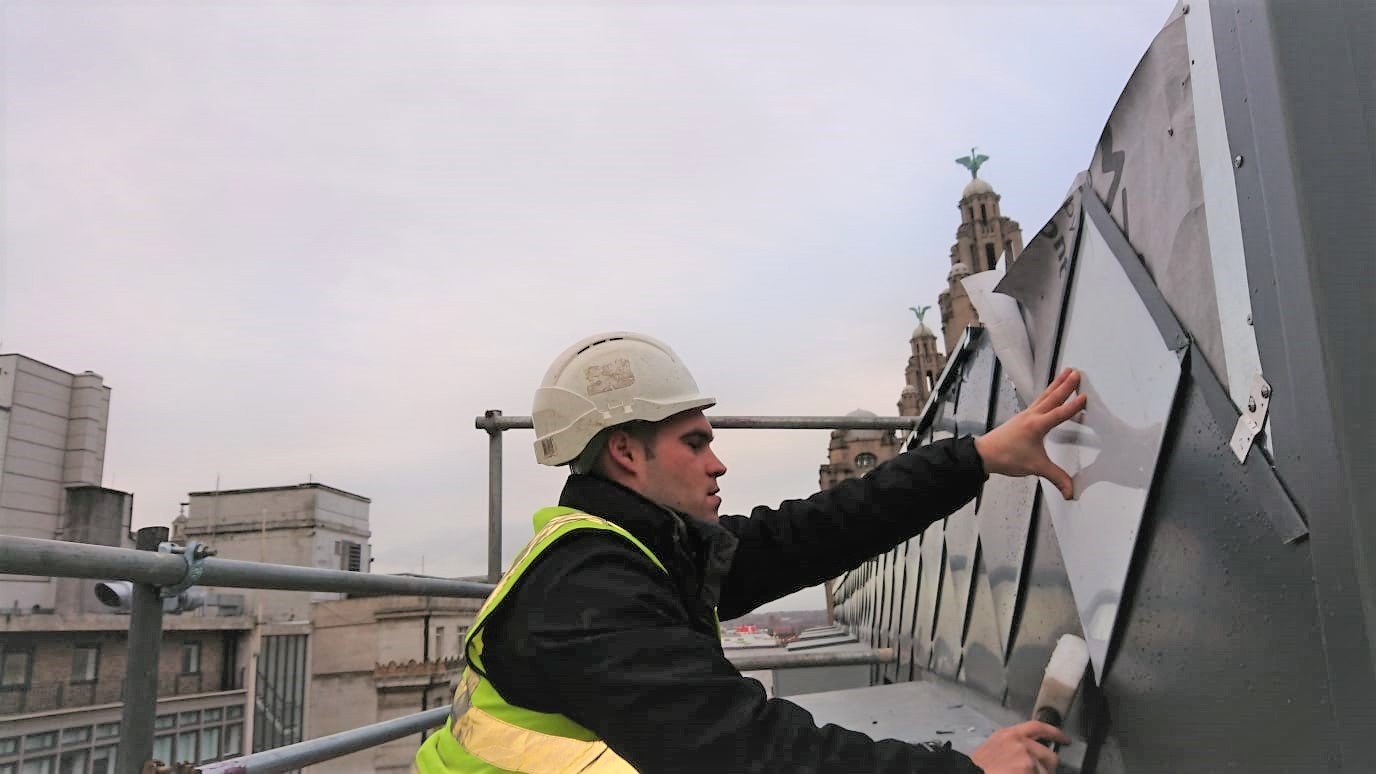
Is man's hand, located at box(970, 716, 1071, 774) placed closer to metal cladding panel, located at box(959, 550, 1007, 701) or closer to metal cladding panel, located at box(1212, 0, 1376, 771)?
metal cladding panel, located at box(1212, 0, 1376, 771)

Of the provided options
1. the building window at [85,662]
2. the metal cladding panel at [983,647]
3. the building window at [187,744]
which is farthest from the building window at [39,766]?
the metal cladding panel at [983,647]

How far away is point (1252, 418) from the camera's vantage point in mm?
1488

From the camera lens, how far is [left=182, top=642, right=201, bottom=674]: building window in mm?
22406

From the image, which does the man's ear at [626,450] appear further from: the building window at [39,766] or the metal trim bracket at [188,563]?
the building window at [39,766]

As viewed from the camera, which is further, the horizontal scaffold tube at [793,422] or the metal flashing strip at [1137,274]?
the horizontal scaffold tube at [793,422]

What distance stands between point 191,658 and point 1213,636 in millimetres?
26824

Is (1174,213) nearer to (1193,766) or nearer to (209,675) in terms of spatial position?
(1193,766)

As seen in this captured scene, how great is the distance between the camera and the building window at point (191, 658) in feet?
73.5

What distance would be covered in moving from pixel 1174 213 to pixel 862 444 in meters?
59.7

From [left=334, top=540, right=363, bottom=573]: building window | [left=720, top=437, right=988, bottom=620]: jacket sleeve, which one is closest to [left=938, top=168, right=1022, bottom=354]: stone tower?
[left=334, top=540, right=363, bottom=573]: building window

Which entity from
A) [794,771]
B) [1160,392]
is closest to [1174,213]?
[1160,392]

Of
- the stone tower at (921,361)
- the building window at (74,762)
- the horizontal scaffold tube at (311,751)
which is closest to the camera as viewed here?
the horizontal scaffold tube at (311,751)

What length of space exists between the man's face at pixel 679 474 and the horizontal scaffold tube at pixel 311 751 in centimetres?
117

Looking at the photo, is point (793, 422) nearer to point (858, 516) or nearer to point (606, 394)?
point (858, 516)
